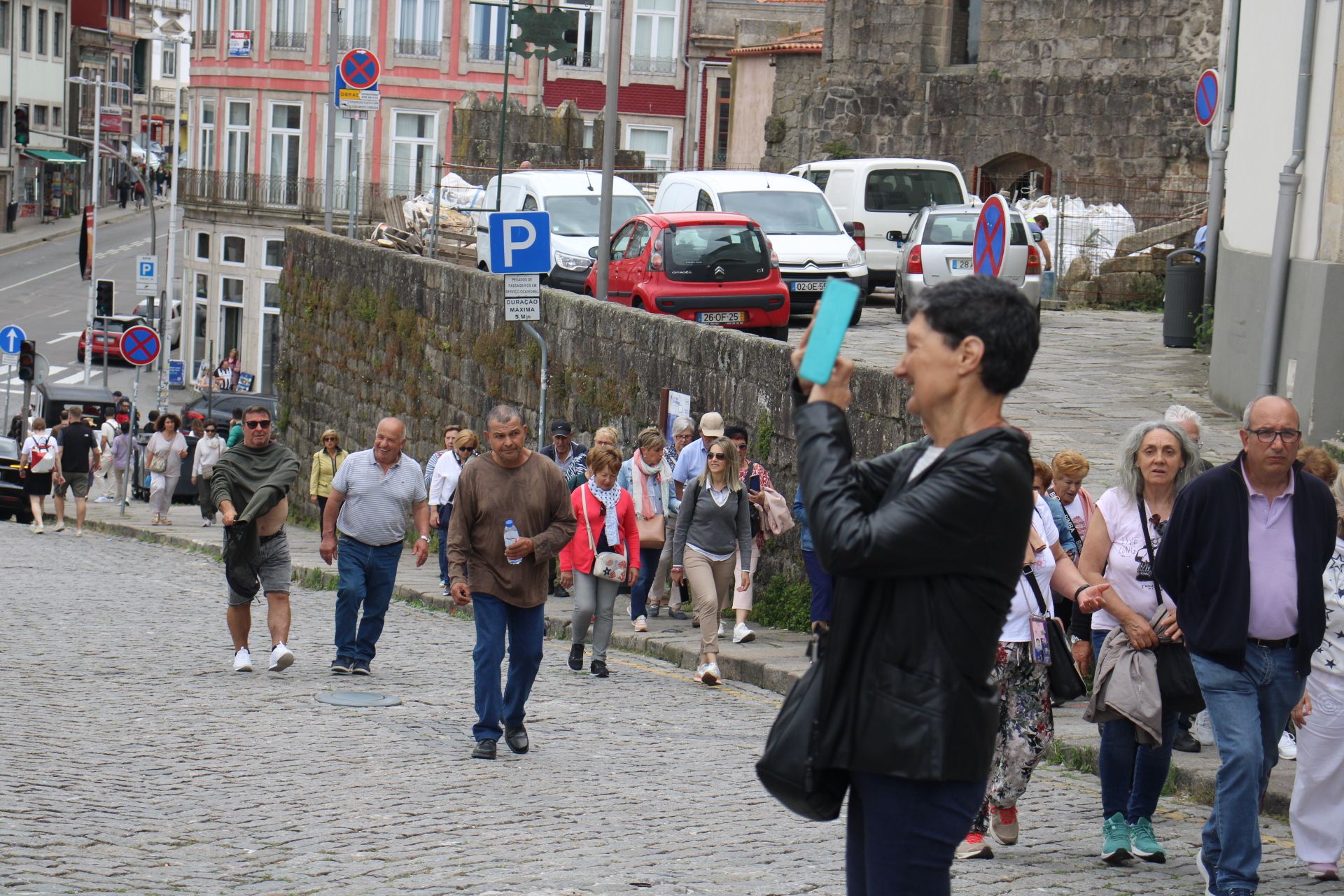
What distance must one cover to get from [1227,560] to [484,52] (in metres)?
47.1

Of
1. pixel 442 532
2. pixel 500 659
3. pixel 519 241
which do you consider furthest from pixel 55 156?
pixel 500 659

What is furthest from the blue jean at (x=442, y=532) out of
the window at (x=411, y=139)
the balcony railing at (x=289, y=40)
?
the balcony railing at (x=289, y=40)

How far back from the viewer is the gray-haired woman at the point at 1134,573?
689 centimetres

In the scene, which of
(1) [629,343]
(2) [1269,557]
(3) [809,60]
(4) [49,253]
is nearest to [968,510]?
(2) [1269,557]

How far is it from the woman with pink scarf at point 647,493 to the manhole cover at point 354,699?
11.4 feet

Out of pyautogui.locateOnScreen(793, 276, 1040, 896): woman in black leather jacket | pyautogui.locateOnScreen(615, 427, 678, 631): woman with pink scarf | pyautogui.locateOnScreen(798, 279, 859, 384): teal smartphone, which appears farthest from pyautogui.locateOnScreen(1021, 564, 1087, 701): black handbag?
pyautogui.locateOnScreen(615, 427, 678, 631): woman with pink scarf

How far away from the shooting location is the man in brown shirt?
8945 mm

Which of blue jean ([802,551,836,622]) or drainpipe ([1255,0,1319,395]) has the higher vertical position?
drainpipe ([1255,0,1319,395])

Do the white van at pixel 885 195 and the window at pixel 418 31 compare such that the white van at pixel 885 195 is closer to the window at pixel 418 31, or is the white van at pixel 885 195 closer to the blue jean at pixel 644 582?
the blue jean at pixel 644 582

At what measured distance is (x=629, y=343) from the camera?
670 inches

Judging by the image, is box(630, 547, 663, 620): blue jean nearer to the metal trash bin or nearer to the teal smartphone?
the metal trash bin

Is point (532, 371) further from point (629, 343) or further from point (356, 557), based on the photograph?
point (356, 557)

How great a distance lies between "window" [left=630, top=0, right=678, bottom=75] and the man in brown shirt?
46816 millimetres

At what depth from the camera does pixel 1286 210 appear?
13812mm
